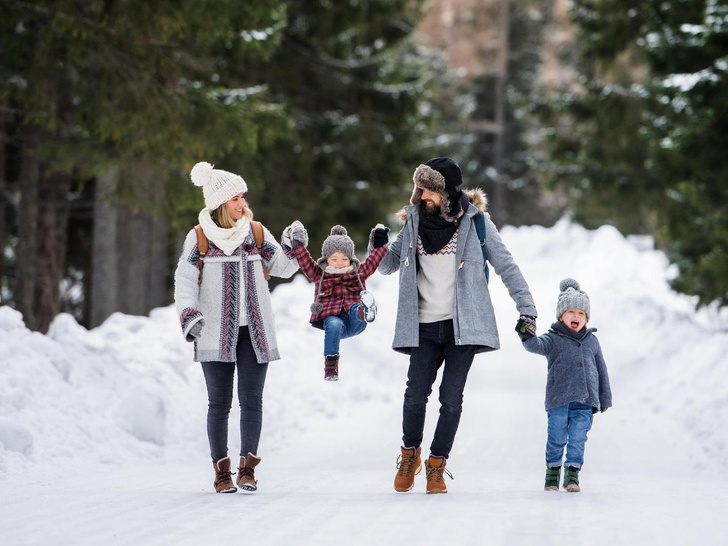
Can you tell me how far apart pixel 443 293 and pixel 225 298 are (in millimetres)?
1372

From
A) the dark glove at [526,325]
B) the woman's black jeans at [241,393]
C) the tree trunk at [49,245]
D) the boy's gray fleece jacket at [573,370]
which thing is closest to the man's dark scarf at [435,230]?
the dark glove at [526,325]

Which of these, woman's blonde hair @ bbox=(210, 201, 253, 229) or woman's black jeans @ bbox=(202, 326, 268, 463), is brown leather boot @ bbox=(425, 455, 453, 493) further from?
woman's blonde hair @ bbox=(210, 201, 253, 229)

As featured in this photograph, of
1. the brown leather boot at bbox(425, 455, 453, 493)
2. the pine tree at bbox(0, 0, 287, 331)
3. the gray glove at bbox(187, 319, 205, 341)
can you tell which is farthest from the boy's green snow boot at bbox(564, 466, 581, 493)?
the pine tree at bbox(0, 0, 287, 331)

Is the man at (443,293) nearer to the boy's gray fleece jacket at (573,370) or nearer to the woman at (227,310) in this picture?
the boy's gray fleece jacket at (573,370)

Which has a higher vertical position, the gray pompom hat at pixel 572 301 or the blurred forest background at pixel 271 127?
the blurred forest background at pixel 271 127

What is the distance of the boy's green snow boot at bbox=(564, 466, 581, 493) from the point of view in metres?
6.70

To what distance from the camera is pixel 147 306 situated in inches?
785

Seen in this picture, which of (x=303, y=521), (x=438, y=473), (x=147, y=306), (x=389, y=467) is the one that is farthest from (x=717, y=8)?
(x=147, y=306)

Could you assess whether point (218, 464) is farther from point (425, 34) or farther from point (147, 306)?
point (425, 34)

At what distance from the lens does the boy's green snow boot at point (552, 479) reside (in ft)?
22.4

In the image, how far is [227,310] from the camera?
6.39 m

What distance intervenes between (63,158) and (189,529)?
809cm

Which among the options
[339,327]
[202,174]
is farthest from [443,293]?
[202,174]

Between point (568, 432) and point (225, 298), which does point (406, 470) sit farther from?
point (225, 298)
